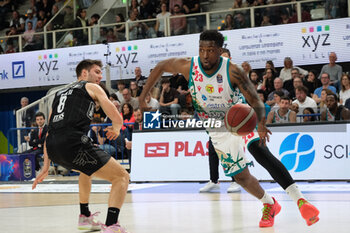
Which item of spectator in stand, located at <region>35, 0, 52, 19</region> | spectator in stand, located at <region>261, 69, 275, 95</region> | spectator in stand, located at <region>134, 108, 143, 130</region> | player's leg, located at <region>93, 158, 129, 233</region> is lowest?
player's leg, located at <region>93, 158, 129, 233</region>

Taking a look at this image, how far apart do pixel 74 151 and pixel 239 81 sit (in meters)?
1.64

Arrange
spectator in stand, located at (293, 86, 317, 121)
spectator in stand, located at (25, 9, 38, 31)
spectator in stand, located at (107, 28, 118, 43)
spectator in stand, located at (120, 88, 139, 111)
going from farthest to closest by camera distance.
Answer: spectator in stand, located at (25, 9, 38, 31) → spectator in stand, located at (107, 28, 118, 43) → spectator in stand, located at (120, 88, 139, 111) → spectator in stand, located at (293, 86, 317, 121)

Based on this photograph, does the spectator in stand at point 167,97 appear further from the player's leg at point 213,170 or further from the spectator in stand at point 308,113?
the player's leg at point 213,170

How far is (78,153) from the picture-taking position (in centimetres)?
496

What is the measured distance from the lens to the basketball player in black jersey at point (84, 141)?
491 cm

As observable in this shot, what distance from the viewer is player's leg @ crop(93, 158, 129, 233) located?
4.82 m

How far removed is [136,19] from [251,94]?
1243 cm

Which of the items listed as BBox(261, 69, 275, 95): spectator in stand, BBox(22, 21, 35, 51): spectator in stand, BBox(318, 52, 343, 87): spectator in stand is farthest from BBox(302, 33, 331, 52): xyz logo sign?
BBox(22, 21, 35, 51): spectator in stand

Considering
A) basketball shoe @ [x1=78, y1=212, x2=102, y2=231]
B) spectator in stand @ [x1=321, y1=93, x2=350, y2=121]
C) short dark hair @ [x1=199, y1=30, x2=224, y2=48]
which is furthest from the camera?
spectator in stand @ [x1=321, y1=93, x2=350, y2=121]

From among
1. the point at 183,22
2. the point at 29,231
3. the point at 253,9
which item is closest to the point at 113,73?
the point at 183,22

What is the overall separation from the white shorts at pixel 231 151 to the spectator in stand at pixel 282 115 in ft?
17.7

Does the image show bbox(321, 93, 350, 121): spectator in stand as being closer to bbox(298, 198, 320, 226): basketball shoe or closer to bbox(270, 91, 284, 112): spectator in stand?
bbox(270, 91, 284, 112): spectator in stand

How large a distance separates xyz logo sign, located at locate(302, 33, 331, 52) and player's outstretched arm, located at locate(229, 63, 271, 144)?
916cm

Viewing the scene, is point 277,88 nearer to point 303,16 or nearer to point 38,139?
point 303,16
